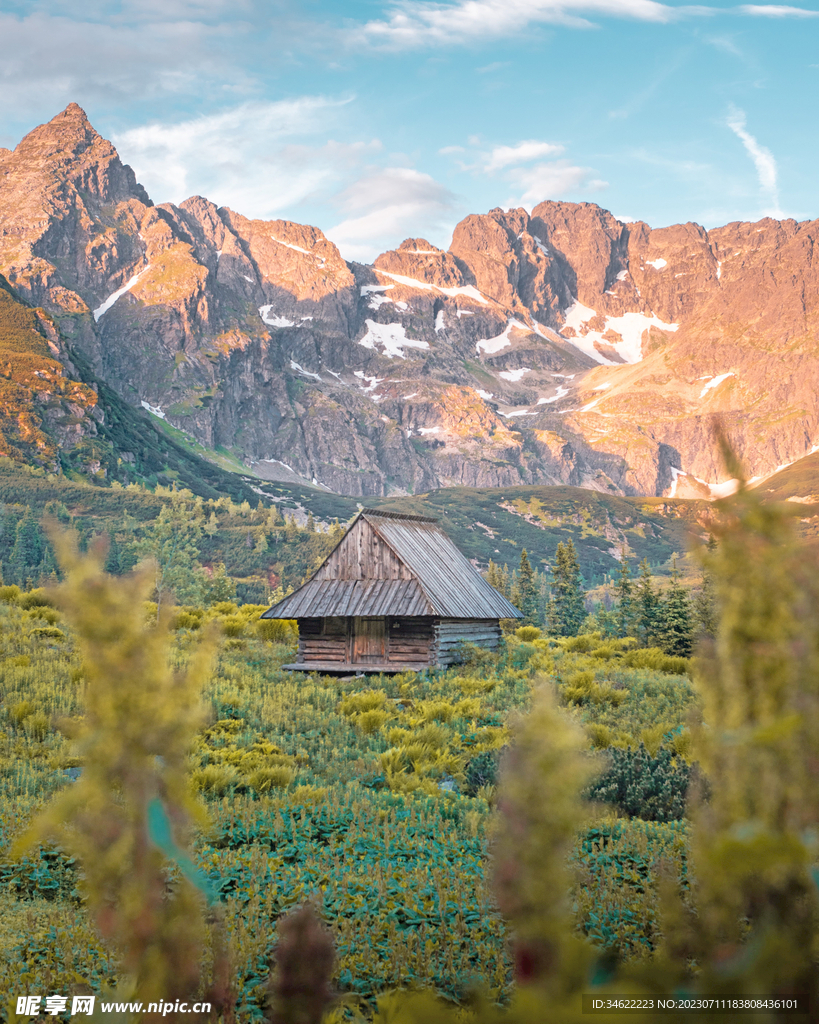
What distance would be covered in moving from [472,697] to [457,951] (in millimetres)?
12831

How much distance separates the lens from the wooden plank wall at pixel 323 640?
24.3 m

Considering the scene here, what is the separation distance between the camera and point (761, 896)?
1.93 m

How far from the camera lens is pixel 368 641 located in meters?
24.5

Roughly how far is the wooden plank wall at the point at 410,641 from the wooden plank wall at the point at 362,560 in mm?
1668

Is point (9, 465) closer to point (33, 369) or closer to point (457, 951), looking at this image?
point (33, 369)

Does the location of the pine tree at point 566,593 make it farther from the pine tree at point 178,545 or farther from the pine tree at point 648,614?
the pine tree at point 178,545

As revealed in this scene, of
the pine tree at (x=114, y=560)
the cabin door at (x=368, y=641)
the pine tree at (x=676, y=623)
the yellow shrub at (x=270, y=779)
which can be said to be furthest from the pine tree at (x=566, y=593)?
the yellow shrub at (x=270, y=779)

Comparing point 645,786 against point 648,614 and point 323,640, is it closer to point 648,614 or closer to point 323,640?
point 323,640

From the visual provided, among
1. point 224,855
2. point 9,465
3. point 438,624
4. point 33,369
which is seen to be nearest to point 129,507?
point 9,465

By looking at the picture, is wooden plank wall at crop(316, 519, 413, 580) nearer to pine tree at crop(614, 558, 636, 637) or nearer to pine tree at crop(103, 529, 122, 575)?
pine tree at crop(614, 558, 636, 637)

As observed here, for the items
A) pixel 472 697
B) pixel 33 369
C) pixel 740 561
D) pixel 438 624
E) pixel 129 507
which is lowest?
pixel 472 697

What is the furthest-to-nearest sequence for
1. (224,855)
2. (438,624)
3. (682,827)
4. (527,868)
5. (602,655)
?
(602,655)
(438,624)
(682,827)
(224,855)
(527,868)

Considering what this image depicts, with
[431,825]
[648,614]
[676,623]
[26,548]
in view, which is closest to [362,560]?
[676,623]

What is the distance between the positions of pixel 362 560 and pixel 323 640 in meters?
3.06
